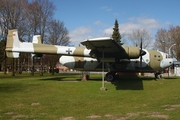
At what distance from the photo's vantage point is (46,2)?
44.9 m

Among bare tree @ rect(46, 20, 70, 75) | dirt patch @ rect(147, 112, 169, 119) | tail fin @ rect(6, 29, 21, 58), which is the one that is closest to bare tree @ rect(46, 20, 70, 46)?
bare tree @ rect(46, 20, 70, 75)

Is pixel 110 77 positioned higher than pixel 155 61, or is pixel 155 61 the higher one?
pixel 155 61

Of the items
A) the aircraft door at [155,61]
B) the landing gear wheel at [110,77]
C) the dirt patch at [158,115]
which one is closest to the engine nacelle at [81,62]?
the landing gear wheel at [110,77]

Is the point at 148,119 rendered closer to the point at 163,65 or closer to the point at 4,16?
the point at 163,65

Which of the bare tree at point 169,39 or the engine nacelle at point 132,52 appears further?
the bare tree at point 169,39

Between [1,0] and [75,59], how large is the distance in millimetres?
26453

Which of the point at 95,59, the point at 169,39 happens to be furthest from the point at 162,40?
the point at 95,59

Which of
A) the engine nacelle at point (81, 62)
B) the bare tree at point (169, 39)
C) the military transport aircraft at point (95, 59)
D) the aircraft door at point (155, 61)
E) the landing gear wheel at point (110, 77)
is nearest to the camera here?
the landing gear wheel at point (110, 77)

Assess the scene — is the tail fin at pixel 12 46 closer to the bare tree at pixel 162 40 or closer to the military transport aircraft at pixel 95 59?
the military transport aircraft at pixel 95 59

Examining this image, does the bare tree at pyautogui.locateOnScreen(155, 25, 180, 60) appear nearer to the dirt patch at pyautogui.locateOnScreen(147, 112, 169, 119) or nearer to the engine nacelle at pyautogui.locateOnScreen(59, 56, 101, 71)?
the engine nacelle at pyautogui.locateOnScreen(59, 56, 101, 71)

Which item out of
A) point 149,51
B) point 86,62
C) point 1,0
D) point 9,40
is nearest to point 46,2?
point 1,0

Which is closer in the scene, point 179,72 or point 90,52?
point 90,52

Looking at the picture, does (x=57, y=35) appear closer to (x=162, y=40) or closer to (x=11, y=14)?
(x=11, y=14)

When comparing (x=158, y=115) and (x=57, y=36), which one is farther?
(x=57, y=36)
